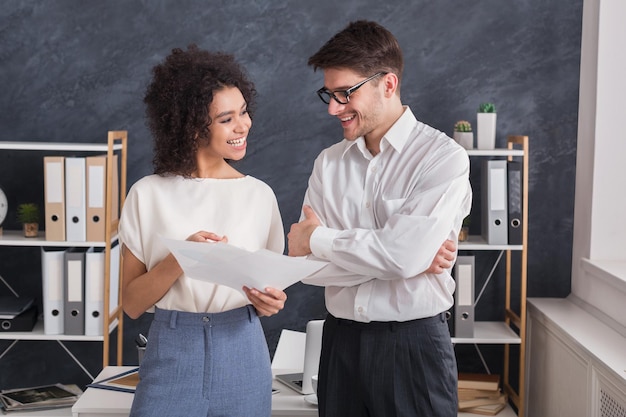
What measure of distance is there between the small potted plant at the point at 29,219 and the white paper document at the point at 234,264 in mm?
1976

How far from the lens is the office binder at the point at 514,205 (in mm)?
3449

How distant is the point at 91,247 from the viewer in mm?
3506

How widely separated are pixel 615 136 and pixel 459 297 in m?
0.93

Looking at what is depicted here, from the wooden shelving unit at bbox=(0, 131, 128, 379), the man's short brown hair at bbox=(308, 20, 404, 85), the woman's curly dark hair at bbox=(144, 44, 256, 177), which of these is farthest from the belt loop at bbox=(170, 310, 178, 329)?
the wooden shelving unit at bbox=(0, 131, 128, 379)

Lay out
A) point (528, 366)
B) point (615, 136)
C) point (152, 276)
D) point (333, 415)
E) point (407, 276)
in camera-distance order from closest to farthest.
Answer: point (152, 276)
point (407, 276)
point (333, 415)
point (615, 136)
point (528, 366)

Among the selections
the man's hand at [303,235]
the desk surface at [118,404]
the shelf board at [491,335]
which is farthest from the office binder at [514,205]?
the man's hand at [303,235]

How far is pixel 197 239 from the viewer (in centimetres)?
182

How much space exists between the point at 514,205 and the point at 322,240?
1.63 m

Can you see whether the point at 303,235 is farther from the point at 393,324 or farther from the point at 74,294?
the point at 74,294

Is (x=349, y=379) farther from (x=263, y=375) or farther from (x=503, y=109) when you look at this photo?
(x=503, y=109)

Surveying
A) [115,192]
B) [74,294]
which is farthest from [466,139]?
[74,294]

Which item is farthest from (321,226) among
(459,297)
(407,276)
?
(459,297)

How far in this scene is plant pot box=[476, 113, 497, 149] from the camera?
3.51 metres

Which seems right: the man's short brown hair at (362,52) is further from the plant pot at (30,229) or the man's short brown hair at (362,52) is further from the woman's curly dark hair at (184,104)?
the plant pot at (30,229)
